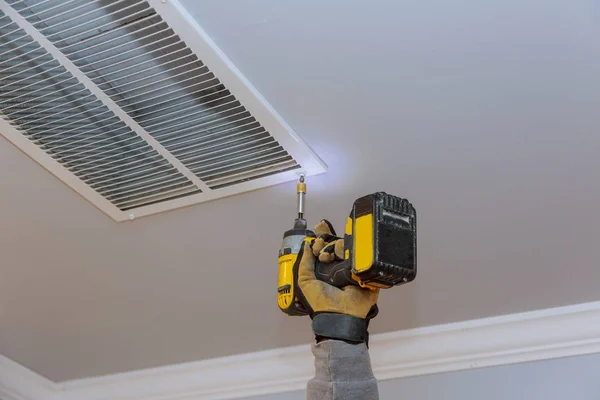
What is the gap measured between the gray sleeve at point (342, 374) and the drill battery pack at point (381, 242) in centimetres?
9

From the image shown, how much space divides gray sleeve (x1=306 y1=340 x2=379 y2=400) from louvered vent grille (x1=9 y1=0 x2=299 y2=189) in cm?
66

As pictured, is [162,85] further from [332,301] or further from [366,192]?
[332,301]

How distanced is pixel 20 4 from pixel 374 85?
2.14 ft

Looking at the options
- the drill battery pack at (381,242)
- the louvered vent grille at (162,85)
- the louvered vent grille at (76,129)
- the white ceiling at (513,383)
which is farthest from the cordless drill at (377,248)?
the white ceiling at (513,383)

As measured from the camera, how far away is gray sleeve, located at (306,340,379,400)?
40.0 inches

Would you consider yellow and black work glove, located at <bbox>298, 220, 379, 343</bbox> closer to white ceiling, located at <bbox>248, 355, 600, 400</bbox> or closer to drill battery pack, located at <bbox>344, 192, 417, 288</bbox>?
drill battery pack, located at <bbox>344, 192, 417, 288</bbox>

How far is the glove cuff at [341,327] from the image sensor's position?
3.46ft

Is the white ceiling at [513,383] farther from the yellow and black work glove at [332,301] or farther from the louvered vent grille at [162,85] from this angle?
the yellow and black work glove at [332,301]

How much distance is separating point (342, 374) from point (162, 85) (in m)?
0.76

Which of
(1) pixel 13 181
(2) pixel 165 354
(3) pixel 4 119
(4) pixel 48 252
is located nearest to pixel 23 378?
(2) pixel 165 354

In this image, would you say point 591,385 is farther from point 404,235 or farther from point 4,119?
point 4,119

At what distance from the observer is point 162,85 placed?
1.55m

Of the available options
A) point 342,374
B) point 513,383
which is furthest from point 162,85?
point 513,383

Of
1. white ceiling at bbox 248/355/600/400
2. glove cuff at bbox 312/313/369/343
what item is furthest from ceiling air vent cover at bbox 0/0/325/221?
white ceiling at bbox 248/355/600/400
